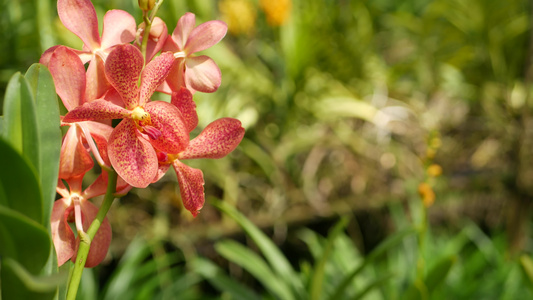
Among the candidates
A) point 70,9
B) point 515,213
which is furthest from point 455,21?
point 70,9

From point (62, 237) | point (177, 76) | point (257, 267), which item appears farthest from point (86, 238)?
point (257, 267)

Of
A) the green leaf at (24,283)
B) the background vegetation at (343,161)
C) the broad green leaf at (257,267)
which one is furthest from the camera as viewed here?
the background vegetation at (343,161)

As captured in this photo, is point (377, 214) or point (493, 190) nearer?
point (377, 214)

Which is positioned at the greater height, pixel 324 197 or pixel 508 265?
pixel 508 265

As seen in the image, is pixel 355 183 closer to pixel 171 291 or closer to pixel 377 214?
pixel 377 214

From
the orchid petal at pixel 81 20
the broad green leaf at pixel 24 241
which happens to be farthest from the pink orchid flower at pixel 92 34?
the broad green leaf at pixel 24 241

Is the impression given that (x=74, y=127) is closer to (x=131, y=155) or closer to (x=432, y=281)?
(x=131, y=155)

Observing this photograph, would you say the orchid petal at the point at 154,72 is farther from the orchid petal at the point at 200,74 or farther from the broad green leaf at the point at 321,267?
the broad green leaf at the point at 321,267
